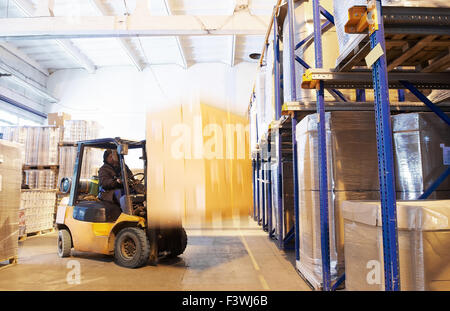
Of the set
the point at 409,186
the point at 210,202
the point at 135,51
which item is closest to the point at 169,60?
the point at 135,51

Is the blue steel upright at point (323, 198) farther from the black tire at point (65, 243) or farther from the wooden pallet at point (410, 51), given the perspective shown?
the black tire at point (65, 243)

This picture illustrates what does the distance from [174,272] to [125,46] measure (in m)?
9.17

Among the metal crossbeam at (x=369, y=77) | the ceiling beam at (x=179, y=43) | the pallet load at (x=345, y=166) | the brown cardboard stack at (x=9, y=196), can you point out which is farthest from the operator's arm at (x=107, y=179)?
the ceiling beam at (x=179, y=43)

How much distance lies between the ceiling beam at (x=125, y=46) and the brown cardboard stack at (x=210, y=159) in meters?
6.67

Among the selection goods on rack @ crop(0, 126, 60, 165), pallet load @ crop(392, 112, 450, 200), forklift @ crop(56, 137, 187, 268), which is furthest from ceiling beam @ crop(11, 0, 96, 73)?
pallet load @ crop(392, 112, 450, 200)

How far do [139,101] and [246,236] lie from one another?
8.54 metres

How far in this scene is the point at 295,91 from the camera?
3.75m

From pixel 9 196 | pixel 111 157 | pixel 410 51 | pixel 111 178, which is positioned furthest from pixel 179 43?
pixel 410 51

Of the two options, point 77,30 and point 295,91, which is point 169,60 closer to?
point 77,30

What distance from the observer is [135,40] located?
10758 mm

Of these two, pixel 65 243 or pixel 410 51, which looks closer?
pixel 410 51

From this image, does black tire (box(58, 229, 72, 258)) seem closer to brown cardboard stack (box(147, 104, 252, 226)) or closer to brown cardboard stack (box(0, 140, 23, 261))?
brown cardboard stack (box(0, 140, 23, 261))

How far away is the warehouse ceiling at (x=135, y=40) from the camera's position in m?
6.64

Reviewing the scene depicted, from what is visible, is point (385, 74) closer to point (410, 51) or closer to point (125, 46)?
point (410, 51)
